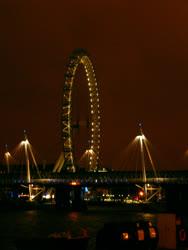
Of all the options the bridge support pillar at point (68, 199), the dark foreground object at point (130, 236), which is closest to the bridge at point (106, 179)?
the bridge support pillar at point (68, 199)

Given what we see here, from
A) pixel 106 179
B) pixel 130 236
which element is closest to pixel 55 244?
pixel 130 236

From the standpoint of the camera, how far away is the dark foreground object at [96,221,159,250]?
22.8m

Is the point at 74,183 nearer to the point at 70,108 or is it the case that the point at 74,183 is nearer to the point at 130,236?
the point at 70,108

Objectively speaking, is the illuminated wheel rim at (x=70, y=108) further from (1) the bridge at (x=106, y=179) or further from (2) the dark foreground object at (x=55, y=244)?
(2) the dark foreground object at (x=55, y=244)

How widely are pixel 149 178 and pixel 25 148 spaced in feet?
75.3

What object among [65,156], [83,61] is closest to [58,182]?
[65,156]

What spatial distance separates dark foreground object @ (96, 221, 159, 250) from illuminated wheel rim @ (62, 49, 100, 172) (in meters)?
65.5

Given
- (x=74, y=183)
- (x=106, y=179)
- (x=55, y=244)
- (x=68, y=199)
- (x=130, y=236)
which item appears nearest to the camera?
(x=55, y=244)

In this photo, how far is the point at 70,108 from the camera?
3659 inches

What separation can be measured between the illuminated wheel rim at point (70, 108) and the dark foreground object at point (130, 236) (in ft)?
215

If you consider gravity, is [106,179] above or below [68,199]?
above

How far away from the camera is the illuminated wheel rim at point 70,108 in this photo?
290ft

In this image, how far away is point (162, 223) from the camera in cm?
2325

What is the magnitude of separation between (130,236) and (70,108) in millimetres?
70262
